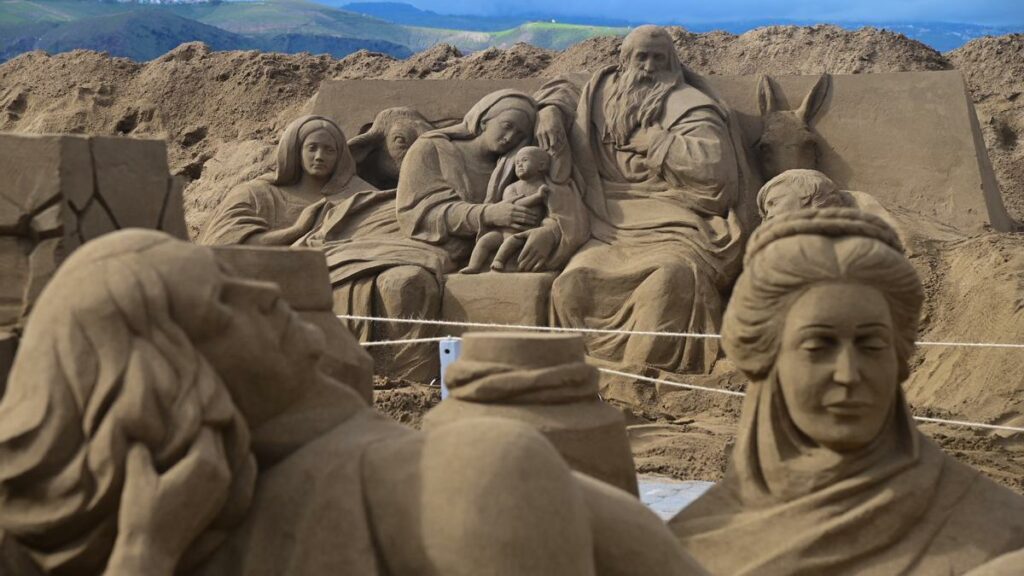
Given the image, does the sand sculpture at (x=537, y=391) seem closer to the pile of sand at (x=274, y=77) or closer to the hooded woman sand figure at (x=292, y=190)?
the hooded woman sand figure at (x=292, y=190)

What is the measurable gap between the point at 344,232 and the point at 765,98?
3.05 m

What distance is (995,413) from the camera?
795 cm

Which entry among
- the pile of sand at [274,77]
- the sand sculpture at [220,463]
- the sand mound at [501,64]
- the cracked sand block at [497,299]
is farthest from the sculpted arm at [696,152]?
the sand sculpture at [220,463]

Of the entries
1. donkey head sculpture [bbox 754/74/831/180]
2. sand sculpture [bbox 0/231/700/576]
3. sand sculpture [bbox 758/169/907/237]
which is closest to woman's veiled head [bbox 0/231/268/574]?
Result: sand sculpture [bbox 0/231/700/576]

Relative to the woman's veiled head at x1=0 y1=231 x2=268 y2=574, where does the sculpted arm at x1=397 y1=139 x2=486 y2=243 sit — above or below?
below

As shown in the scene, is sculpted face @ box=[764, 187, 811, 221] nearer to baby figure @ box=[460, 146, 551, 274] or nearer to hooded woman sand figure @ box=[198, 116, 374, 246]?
baby figure @ box=[460, 146, 551, 274]

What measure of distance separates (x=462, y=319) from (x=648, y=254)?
121 centimetres

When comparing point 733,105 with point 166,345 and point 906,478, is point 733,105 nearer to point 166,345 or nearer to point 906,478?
point 906,478

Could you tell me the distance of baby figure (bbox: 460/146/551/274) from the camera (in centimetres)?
965

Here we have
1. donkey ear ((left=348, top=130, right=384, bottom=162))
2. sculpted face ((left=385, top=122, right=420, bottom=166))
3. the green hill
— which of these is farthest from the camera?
the green hill

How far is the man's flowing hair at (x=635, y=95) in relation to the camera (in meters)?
10.2

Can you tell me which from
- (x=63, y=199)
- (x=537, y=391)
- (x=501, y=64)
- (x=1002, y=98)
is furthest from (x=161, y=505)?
(x=1002, y=98)

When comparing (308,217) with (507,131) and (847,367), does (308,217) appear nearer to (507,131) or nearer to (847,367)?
(507,131)

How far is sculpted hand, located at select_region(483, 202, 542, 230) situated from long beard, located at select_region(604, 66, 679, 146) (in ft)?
2.97
